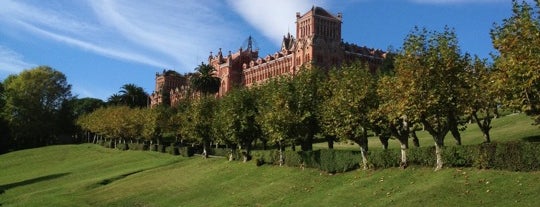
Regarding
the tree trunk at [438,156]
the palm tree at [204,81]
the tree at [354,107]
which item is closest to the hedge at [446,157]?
the tree trunk at [438,156]

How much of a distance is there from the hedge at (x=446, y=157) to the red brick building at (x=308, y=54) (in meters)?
73.9

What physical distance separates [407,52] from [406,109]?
3.28 meters

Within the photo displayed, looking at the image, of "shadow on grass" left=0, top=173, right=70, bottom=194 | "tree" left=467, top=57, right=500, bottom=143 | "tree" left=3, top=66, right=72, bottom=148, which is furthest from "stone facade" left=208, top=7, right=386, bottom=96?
"tree" left=467, top=57, right=500, bottom=143

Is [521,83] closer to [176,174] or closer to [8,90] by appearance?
[176,174]

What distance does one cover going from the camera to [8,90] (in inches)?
4683

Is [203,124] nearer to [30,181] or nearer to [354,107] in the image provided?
[30,181]

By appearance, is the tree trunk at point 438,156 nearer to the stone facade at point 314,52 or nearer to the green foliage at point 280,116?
the green foliage at point 280,116

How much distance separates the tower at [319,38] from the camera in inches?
4882

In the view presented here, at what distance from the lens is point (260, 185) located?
37125 millimetres

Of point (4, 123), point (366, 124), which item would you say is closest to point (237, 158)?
point (366, 124)

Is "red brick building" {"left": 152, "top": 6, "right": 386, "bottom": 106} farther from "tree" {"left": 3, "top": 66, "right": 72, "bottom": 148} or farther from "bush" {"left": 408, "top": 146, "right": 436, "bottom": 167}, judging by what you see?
"bush" {"left": 408, "top": 146, "right": 436, "bottom": 167}

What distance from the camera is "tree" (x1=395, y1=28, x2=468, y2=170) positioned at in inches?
1152

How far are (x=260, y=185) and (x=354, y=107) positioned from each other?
847 cm

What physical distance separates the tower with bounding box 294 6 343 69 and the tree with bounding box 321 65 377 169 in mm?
85681
